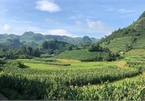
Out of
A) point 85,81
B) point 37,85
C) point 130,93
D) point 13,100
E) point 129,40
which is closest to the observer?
point 13,100

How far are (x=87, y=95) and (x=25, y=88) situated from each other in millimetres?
8273

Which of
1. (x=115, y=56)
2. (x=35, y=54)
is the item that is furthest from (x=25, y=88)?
(x=35, y=54)

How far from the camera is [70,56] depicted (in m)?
95.3

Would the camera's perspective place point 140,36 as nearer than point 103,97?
No

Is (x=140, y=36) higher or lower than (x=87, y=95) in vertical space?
higher

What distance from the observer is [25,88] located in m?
27.4

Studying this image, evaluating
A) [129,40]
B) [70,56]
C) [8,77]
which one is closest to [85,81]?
[8,77]

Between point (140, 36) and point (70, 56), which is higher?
point (140, 36)

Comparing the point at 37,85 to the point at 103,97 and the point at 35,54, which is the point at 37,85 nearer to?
the point at 103,97

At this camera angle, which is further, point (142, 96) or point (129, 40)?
point (129, 40)

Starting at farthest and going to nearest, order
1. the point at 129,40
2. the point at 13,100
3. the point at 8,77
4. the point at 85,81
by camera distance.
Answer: the point at 129,40 → the point at 85,81 → the point at 8,77 → the point at 13,100

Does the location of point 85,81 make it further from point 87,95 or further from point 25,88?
point 87,95

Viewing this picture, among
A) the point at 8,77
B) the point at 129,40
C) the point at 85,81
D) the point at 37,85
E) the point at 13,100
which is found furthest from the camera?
the point at 129,40

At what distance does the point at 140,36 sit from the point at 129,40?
289 inches
